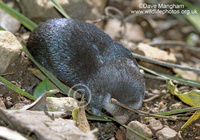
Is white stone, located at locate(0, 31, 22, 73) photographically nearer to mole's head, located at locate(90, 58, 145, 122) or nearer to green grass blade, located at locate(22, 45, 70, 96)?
green grass blade, located at locate(22, 45, 70, 96)

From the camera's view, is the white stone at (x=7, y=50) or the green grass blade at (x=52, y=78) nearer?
the white stone at (x=7, y=50)

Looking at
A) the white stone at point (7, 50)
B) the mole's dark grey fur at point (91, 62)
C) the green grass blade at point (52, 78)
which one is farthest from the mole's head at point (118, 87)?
the white stone at point (7, 50)

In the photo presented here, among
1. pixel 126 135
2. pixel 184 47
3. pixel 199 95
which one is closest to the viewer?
pixel 126 135

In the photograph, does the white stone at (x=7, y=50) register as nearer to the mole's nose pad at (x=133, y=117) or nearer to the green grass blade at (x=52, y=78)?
the green grass blade at (x=52, y=78)

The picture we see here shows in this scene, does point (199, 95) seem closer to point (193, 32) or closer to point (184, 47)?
point (184, 47)

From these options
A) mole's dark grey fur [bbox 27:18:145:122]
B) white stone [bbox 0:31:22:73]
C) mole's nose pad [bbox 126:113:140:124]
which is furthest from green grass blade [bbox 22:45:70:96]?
mole's nose pad [bbox 126:113:140:124]

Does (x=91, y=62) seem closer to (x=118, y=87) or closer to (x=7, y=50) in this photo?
(x=118, y=87)

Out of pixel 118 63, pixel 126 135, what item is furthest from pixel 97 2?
pixel 126 135

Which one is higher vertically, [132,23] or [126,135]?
[132,23]
